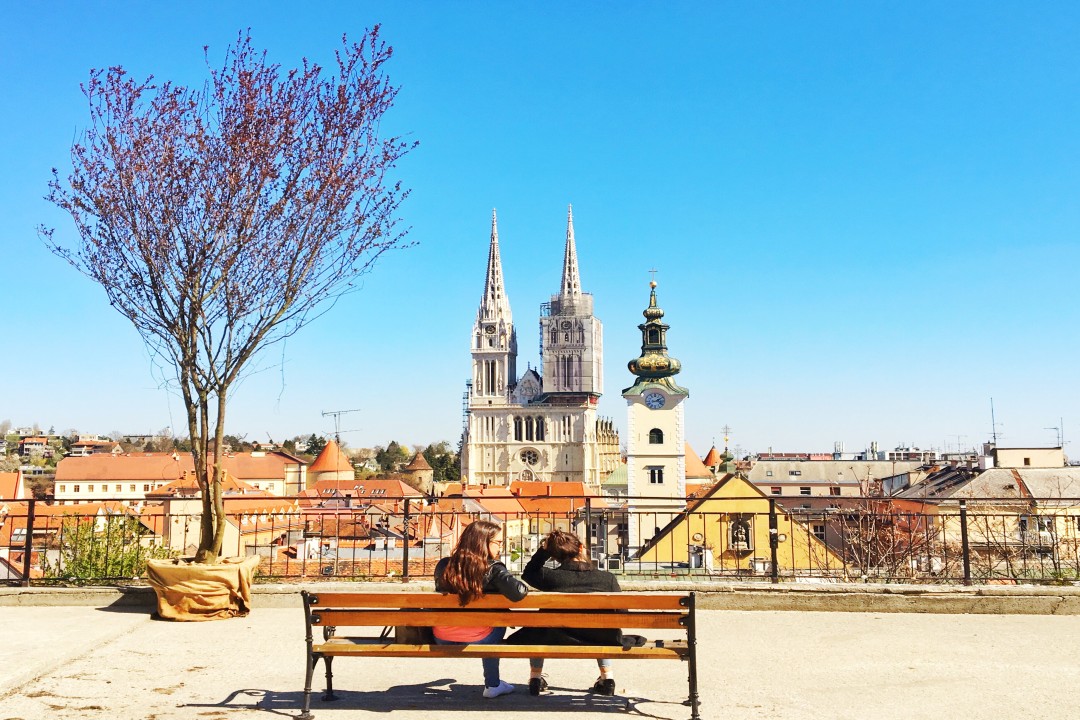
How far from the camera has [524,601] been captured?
5.28 meters

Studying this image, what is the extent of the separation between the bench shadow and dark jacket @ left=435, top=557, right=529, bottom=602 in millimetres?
723

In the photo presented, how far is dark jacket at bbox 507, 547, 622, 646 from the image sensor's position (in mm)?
5426

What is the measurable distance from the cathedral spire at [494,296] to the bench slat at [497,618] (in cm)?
12514

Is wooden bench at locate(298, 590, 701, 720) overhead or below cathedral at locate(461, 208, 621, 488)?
below

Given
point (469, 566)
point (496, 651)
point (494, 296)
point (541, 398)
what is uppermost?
point (494, 296)

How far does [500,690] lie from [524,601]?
75cm

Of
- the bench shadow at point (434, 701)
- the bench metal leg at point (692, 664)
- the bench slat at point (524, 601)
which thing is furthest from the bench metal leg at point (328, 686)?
the bench metal leg at point (692, 664)

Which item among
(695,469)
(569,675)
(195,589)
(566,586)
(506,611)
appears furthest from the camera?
(695,469)

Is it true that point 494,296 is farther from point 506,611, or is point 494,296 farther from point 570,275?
point 506,611

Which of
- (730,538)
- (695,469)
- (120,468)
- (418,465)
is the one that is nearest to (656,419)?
(695,469)

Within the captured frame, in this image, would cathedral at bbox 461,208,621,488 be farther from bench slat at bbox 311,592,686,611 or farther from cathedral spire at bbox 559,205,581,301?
bench slat at bbox 311,592,686,611

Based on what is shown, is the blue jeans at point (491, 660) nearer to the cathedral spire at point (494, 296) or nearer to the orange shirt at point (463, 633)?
the orange shirt at point (463, 633)

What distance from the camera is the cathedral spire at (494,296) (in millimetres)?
130875

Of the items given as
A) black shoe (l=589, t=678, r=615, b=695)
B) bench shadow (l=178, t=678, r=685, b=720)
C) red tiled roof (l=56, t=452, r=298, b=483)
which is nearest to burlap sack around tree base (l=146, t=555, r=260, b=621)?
bench shadow (l=178, t=678, r=685, b=720)
